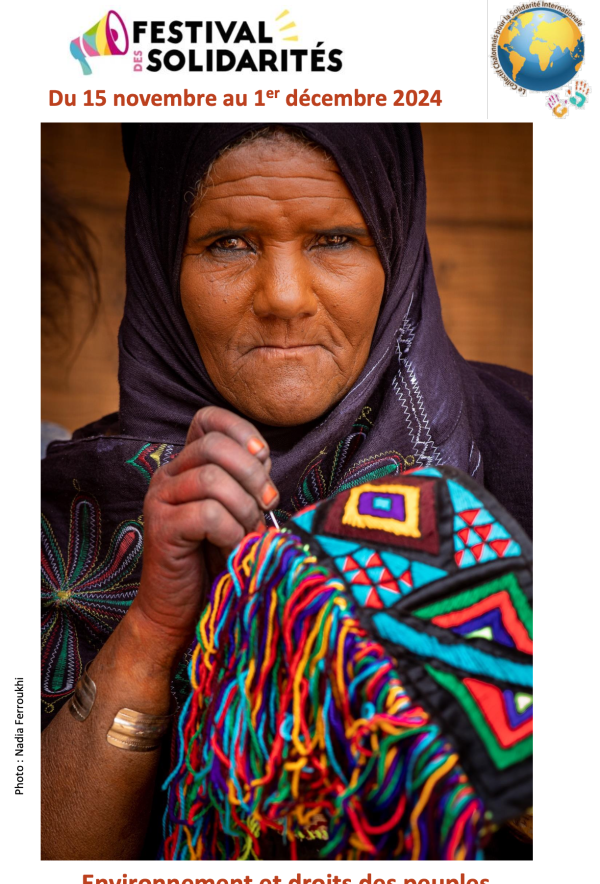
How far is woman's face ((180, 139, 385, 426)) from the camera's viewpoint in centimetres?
108

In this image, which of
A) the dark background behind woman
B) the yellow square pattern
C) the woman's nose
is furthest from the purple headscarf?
the dark background behind woman

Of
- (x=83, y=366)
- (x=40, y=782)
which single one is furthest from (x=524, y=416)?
(x=83, y=366)

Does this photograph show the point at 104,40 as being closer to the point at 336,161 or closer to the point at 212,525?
the point at 336,161

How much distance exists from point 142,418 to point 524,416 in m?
0.76

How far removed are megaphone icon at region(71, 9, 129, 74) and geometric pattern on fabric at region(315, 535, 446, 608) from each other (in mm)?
777

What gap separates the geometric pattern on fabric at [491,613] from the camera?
736 mm

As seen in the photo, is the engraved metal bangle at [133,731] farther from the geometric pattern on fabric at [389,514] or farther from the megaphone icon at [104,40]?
the megaphone icon at [104,40]

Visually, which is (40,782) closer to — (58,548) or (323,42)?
(58,548)

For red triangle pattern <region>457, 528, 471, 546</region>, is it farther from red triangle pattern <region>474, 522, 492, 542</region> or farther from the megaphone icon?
the megaphone icon

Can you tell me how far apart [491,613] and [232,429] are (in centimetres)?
35

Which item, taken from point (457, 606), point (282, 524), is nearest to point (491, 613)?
point (457, 606)

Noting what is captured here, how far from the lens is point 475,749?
26.7 inches
